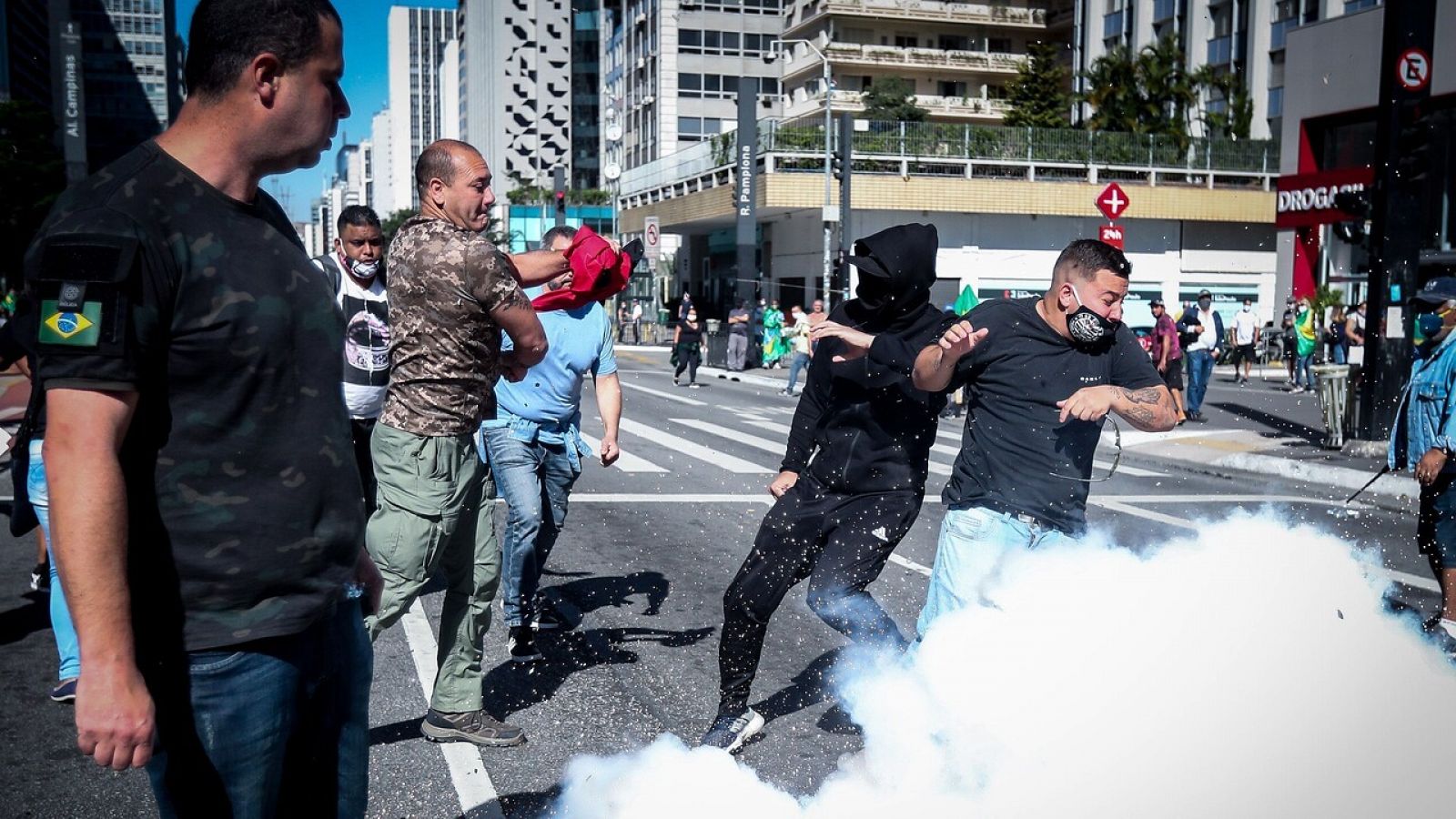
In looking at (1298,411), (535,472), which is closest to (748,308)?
(1298,411)

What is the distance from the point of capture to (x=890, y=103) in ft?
179

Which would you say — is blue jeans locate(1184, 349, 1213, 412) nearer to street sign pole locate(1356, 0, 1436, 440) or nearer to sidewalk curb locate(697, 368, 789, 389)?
street sign pole locate(1356, 0, 1436, 440)

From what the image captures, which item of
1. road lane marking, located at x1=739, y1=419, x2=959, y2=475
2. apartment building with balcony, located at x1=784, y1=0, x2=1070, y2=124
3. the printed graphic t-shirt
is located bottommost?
road lane marking, located at x1=739, y1=419, x2=959, y2=475

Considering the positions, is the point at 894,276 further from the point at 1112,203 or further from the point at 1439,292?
the point at 1112,203

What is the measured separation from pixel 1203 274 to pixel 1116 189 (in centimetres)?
2916

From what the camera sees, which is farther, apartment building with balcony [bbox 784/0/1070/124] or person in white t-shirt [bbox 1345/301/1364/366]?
apartment building with balcony [bbox 784/0/1070/124]

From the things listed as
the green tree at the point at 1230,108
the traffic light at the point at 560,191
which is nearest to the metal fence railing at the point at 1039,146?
the green tree at the point at 1230,108

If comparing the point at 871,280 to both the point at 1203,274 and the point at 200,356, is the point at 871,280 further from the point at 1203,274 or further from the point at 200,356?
the point at 1203,274

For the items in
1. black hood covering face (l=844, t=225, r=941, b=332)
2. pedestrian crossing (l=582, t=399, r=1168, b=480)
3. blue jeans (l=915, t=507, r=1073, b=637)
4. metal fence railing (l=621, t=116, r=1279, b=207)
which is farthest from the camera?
metal fence railing (l=621, t=116, r=1279, b=207)

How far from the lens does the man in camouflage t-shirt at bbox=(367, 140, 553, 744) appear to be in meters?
3.98

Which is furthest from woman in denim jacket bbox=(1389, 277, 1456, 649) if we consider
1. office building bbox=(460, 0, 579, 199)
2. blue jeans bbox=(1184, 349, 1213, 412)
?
office building bbox=(460, 0, 579, 199)

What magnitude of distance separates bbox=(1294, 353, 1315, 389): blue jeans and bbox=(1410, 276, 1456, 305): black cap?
59.2 ft

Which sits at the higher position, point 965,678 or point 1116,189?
point 1116,189

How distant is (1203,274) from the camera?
4328cm
